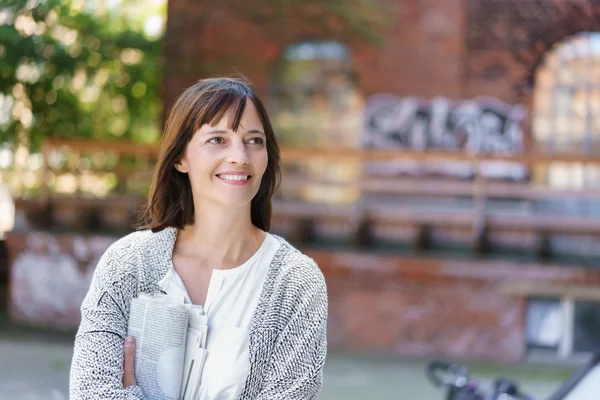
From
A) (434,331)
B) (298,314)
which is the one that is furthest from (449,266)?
(298,314)

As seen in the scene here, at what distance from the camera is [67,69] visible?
39.8ft

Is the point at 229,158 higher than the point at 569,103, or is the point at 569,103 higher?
the point at 569,103

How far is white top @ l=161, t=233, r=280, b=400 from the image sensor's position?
221 centimetres

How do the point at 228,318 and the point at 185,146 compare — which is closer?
the point at 228,318

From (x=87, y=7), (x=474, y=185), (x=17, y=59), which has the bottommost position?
(x=474, y=185)

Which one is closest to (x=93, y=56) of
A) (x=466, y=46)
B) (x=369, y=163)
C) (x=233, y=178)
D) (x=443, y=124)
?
(x=369, y=163)

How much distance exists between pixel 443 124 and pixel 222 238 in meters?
12.3

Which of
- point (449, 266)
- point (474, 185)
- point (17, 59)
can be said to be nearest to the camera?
point (449, 266)

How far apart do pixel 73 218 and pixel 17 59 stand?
2247mm

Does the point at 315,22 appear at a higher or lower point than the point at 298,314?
higher

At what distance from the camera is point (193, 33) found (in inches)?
577

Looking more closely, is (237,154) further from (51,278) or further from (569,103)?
(569,103)

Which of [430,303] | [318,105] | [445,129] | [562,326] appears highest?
[318,105]

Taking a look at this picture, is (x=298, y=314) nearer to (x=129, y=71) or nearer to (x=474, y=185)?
(x=474, y=185)
